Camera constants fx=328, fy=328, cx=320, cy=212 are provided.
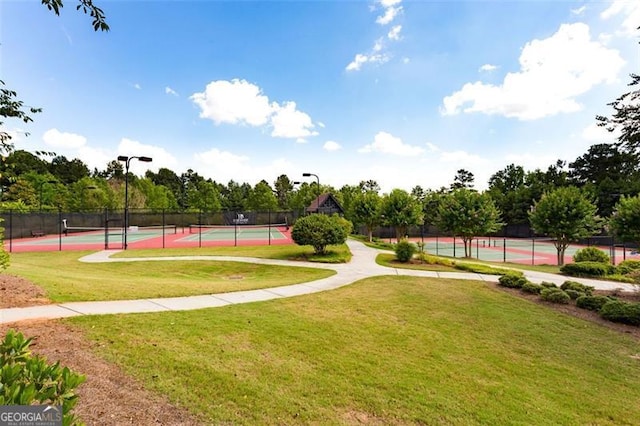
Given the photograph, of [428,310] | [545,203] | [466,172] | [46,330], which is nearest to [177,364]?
[46,330]

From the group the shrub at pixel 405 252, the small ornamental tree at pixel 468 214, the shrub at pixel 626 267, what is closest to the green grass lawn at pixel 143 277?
the shrub at pixel 405 252

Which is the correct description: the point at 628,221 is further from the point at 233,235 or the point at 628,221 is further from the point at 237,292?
the point at 233,235

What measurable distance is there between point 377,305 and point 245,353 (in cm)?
405

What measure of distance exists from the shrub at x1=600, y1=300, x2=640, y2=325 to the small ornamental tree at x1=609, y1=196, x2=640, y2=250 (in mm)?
9428

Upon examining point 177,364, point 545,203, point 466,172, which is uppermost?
point 466,172

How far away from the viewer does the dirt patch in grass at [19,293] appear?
612 centimetres

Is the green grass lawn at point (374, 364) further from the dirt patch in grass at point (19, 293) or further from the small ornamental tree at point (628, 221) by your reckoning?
the small ornamental tree at point (628, 221)

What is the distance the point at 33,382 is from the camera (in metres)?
1.70

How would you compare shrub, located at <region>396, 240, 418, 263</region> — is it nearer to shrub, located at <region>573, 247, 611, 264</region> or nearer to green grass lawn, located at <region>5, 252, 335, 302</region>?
green grass lawn, located at <region>5, 252, 335, 302</region>

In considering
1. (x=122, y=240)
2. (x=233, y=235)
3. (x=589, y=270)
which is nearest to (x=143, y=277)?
(x=589, y=270)

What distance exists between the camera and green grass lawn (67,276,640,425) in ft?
11.9

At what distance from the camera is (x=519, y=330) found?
21.8 feet

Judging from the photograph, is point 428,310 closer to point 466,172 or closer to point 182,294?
point 182,294

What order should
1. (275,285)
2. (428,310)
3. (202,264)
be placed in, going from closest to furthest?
(428,310) < (275,285) < (202,264)
